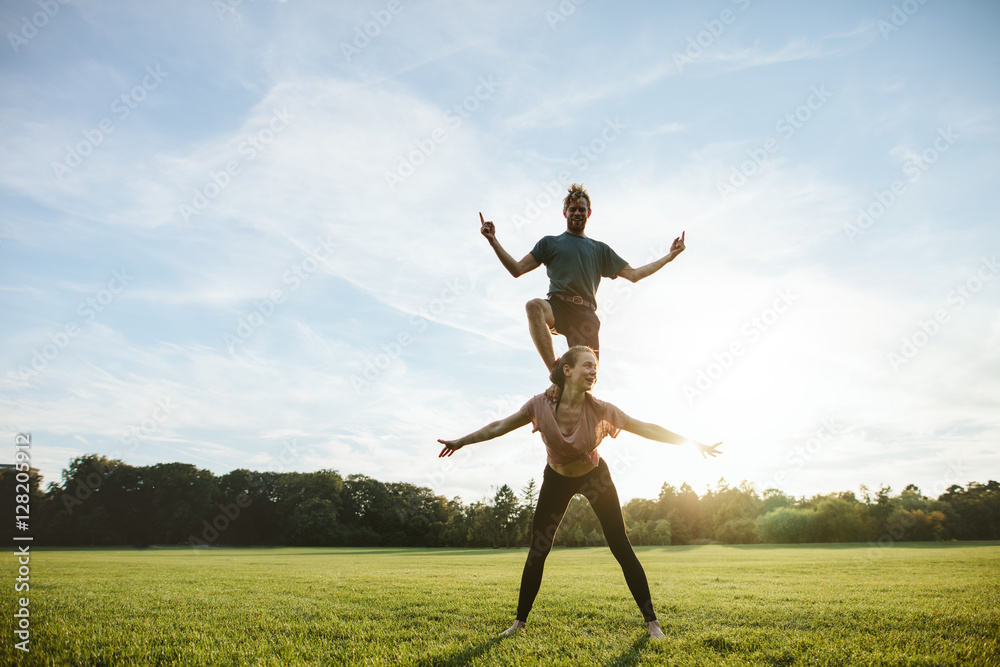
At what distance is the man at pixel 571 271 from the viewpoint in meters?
5.55

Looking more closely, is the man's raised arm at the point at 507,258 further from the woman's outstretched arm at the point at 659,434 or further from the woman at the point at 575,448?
the woman's outstretched arm at the point at 659,434

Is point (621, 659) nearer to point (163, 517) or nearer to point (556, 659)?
point (556, 659)

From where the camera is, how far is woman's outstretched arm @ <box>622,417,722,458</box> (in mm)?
4840

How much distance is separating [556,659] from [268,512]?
265 feet

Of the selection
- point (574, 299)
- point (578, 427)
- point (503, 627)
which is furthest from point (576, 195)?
point (503, 627)

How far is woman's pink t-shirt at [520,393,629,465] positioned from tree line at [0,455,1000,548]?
52.7m

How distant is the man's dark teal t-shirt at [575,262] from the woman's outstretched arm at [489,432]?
1.48 m

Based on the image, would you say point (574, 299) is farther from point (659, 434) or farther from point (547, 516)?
point (547, 516)

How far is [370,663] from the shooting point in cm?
438

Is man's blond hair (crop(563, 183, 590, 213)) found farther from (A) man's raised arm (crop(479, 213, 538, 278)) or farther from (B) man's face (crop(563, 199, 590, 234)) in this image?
(A) man's raised arm (crop(479, 213, 538, 278))

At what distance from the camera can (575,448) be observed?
509 cm

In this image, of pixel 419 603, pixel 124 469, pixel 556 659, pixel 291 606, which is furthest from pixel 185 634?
pixel 124 469

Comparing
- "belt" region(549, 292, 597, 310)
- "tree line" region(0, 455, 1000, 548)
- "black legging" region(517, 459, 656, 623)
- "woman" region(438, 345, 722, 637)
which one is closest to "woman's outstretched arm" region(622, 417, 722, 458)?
"woman" region(438, 345, 722, 637)

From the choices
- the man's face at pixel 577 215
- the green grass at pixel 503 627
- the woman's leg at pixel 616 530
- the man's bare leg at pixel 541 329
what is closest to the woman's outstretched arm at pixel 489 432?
the man's bare leg at pixel 541 329
